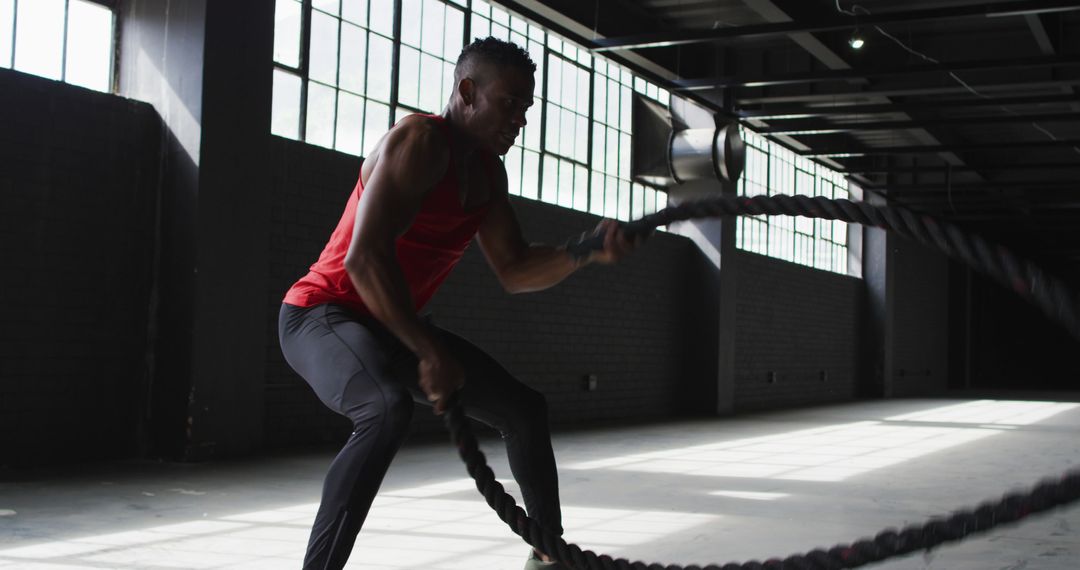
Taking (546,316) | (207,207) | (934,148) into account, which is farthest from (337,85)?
(934,148)

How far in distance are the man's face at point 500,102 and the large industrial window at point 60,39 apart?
446 centimetres

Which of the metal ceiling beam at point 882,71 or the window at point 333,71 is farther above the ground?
the metal ceiling beam at point 882,71

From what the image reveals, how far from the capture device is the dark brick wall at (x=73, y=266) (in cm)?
588

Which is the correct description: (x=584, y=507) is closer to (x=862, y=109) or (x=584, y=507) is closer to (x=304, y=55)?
(x=304, y=55)

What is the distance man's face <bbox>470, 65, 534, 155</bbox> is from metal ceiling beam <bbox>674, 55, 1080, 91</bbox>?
325 inches

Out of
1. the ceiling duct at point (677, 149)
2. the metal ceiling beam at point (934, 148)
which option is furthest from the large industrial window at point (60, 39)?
the metal ceiling beam at point (934, 148)

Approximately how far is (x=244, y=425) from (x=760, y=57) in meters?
7.76

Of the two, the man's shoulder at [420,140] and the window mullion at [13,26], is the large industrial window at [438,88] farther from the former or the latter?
the man's shoulder at [420,140]

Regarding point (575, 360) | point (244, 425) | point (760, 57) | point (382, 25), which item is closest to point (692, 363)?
point (575, 360)

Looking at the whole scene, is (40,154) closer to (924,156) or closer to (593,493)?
(593,493)

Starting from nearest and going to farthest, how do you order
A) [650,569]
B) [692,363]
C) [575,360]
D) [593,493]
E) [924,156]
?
[650,569] < [593,493] < [575,360] < [692,363] < [924,156]

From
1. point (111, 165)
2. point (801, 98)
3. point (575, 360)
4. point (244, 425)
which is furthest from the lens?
point (801, 98)

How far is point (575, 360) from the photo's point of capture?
10758 mm

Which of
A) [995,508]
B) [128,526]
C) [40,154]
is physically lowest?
[128,526]
